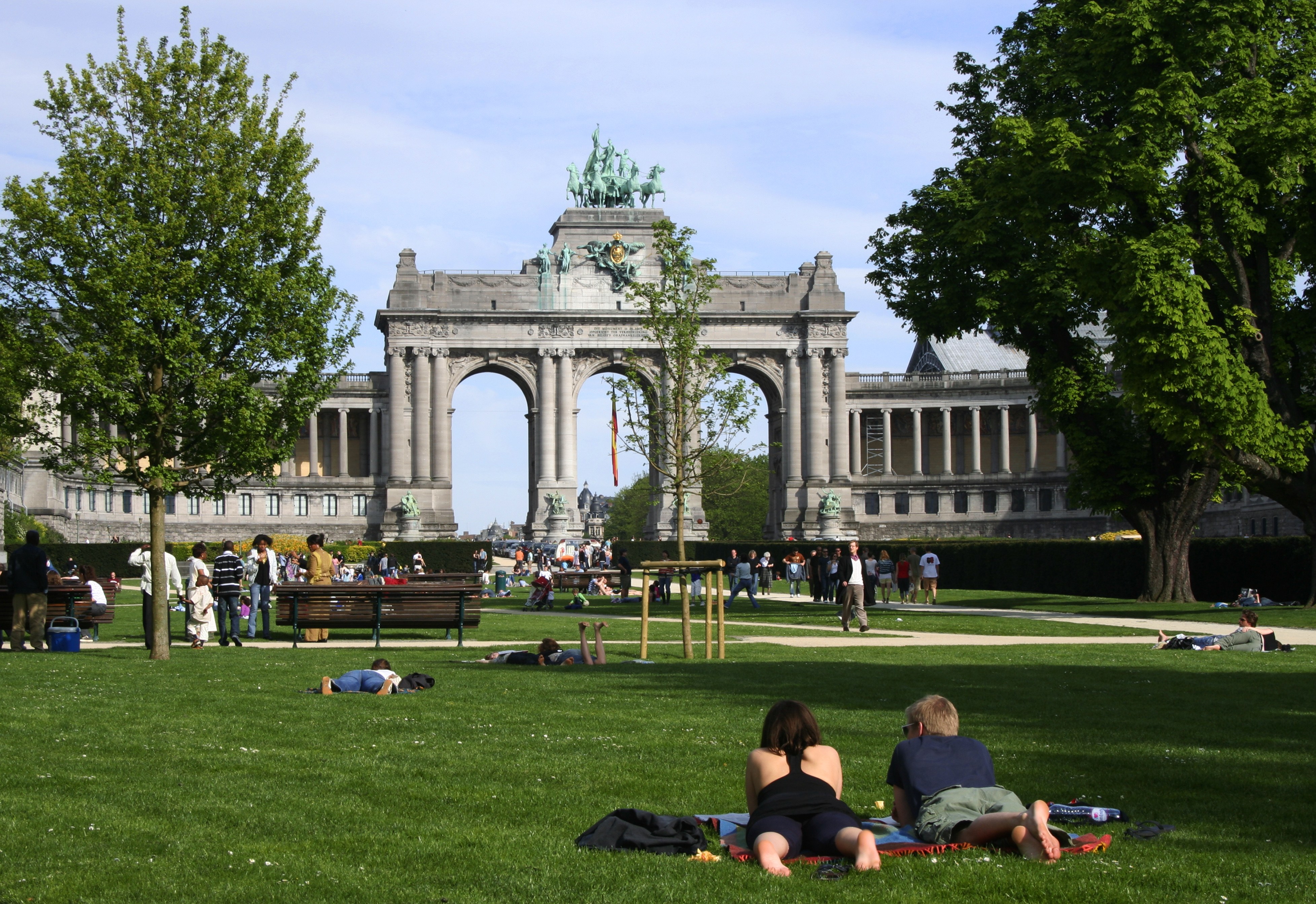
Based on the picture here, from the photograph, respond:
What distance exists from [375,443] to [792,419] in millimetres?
30374

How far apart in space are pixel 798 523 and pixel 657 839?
3375 inches

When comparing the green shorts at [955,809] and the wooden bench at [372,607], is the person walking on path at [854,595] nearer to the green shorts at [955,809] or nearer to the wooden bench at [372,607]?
the wooden bench at [372,607]

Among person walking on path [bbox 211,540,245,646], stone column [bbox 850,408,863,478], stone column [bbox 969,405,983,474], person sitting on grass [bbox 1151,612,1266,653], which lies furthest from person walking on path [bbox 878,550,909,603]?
stone column [bbox 969,405,983,474]

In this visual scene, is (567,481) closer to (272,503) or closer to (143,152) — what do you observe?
(272,503)

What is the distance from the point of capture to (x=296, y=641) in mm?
24062

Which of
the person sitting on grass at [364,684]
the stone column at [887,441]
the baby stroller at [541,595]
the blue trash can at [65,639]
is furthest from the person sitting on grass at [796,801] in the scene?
the stone column at [887,441]

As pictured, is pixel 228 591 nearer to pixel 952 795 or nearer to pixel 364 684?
pixel 364 684

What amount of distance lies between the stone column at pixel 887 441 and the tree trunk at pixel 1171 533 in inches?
2442

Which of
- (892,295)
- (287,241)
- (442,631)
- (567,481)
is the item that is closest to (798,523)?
(567,481)

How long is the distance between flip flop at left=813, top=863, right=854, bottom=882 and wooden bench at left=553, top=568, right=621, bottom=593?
3558cm

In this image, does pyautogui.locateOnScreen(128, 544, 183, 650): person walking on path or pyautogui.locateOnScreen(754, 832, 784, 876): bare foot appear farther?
pyautogui.locateOnScreen(128, 544, 183, 650): person walking on path

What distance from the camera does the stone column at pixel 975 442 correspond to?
101500 mm

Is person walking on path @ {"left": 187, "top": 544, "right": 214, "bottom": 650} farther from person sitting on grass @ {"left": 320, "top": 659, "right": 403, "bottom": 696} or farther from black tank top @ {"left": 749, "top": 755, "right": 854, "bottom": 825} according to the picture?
black tank top @ {"left": 749, "top": 755, "right": 854, "bottom": 825}

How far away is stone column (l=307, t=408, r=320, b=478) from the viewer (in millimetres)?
100000
